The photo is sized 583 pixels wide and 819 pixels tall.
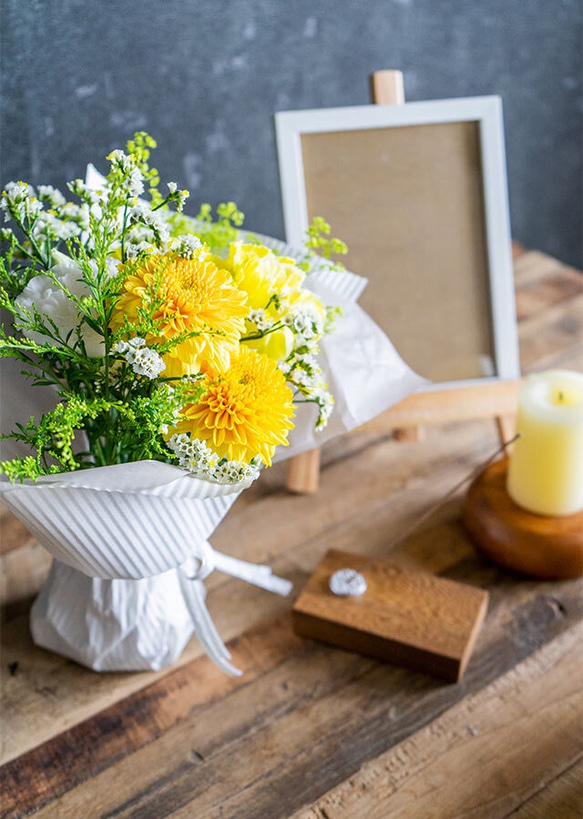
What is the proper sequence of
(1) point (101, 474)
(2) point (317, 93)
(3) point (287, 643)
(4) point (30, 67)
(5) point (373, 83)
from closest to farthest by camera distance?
(1) point (101, 474) → (3) point (287, 643) → (5) point (373, 83) → (4) point (30, 67) → (2) point (317, 93)

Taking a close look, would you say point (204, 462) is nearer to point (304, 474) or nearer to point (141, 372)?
point (141, 372)

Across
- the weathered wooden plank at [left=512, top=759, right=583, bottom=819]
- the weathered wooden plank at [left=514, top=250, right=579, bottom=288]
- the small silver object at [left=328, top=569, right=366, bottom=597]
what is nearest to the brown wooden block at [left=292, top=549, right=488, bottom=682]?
the small silver object at [left=328, top=569, right=366, bottom=597]

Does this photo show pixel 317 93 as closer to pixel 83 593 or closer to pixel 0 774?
pixel 83 593

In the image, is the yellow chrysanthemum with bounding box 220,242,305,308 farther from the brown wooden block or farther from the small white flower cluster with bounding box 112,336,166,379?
the brown wooden block

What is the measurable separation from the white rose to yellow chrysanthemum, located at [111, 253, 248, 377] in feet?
0.11

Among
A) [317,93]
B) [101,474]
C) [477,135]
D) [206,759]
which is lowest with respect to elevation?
[206,759]

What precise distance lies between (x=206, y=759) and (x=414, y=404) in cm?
48

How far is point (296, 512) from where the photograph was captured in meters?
0.98

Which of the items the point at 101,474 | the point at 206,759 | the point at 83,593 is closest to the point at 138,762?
the point at 206,759

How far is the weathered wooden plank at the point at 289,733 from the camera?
2.21 ft

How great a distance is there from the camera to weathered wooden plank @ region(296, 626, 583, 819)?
2.17 feet

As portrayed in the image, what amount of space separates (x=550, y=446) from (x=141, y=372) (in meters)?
0.47

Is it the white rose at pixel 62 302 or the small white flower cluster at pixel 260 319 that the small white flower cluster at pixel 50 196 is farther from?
the small white flower cluster at pixel 260 319

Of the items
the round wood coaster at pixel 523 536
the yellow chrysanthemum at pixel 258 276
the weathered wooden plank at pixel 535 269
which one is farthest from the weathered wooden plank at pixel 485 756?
the weathered wooden plank at pixel 535 269
